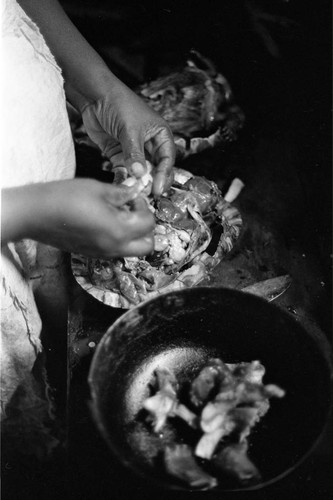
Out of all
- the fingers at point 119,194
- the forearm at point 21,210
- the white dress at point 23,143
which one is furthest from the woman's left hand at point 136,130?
the forearm at point 21,210

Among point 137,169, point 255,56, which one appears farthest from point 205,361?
point 255,56

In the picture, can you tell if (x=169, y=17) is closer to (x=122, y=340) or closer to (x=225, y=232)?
(x=225, y=232)

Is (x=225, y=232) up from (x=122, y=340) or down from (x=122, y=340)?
down

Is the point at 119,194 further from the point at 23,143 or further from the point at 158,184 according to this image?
the point at 158,184

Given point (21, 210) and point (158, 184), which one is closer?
point (21, 210)

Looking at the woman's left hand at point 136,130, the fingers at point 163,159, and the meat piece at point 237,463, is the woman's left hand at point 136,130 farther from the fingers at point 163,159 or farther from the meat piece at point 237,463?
the meat piece at point 237,463

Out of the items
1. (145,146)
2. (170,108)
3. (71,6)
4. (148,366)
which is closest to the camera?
(148,366)

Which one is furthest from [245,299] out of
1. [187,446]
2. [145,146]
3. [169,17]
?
[169,17]
